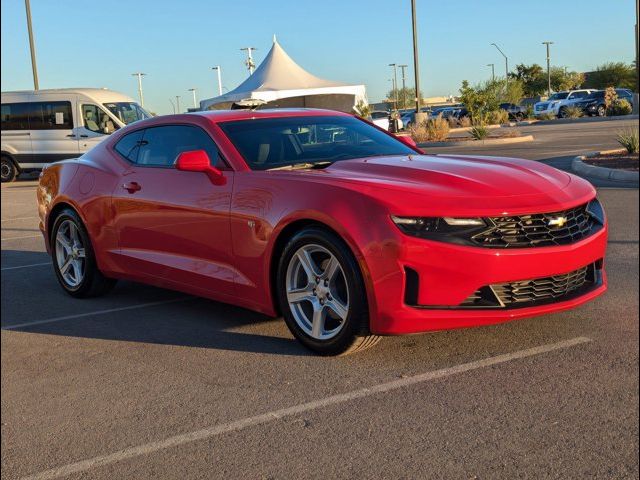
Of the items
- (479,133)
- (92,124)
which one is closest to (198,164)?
(92,124)

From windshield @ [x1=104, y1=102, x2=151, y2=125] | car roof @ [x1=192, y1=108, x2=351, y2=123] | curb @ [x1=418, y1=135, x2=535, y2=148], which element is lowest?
curb @ [x1=418, y1=135, x2=535, y2=148]

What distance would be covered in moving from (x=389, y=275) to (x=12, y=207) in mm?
11731

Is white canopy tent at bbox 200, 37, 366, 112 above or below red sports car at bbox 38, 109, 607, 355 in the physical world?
above

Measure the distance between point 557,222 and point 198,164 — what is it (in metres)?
2.82

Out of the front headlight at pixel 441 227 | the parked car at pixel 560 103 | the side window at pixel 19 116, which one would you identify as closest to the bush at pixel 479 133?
the side window at pixel 19 116

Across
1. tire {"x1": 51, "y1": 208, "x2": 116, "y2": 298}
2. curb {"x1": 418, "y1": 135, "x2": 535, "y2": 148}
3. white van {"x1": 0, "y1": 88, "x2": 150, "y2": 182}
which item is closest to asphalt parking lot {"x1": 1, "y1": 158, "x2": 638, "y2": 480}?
tire {"x1": 51, "y1": 208, "x2": 116, "y2": 298}

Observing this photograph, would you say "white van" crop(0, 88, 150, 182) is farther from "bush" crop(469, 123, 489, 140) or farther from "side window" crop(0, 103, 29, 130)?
"bush" crop(469, 123, 489, 140)

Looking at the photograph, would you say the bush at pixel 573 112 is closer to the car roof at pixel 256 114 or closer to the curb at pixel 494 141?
the curb at pixel 494 141

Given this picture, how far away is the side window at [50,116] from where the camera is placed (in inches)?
803

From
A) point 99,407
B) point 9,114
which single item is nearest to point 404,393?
point 99,407

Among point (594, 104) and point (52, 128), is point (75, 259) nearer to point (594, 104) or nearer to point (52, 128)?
point (52, 128)

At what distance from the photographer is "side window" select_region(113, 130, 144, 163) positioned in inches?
211

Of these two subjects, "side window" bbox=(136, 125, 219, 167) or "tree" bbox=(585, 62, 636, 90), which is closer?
"tree" bbox=(585, 62, 636, 90)

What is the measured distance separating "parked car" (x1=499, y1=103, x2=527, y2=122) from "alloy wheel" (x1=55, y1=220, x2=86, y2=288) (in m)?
42.2
